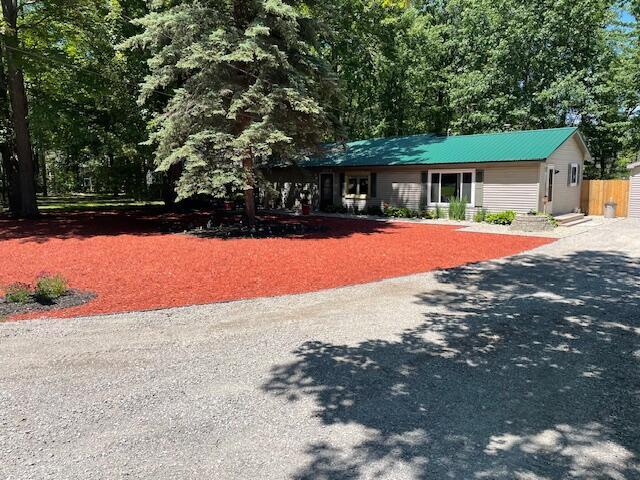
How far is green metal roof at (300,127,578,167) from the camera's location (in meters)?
18.9

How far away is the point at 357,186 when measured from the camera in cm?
2516

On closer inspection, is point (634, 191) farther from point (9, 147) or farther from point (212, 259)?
point (9, 147)

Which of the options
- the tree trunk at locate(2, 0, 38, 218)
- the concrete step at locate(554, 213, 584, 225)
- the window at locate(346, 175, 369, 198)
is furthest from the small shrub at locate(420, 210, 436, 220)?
the tree trunk at locate(2, 0, 38, 218)

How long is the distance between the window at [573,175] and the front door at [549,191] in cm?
251

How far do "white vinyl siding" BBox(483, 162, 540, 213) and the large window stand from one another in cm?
79

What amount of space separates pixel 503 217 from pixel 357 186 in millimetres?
8877

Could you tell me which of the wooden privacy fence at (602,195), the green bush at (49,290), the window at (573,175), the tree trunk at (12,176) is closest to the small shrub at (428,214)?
the window at (573,175)

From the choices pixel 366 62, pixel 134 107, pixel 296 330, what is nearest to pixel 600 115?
pixel 366 62

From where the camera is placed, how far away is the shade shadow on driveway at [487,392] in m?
3.03

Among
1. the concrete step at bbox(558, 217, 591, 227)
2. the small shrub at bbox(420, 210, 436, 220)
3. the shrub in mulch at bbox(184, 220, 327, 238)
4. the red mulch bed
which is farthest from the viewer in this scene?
the small shrub at bbox(420, 210, 436, 220)

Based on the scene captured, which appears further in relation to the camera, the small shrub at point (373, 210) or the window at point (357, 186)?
the window at point (357, 186)

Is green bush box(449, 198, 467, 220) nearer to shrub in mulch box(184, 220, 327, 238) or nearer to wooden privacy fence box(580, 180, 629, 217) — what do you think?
shrub in mulch box(184, 220, 327, 238)

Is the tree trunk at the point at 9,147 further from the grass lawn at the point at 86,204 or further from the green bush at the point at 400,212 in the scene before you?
the green bush at the point at 400,212

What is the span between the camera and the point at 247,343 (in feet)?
17.6
